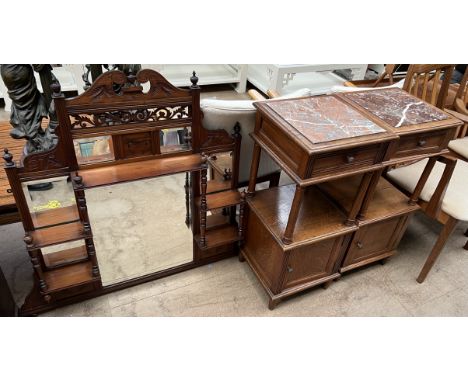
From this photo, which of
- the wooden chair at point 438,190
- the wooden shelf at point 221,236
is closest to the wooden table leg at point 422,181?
the wooden chair at point 438,190

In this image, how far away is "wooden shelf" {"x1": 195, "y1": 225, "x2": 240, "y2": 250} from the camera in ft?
5.80

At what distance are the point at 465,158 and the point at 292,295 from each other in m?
1.29

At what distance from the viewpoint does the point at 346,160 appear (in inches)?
49.9

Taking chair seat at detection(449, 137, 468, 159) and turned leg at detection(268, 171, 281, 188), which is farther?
chair seat at detection(449, 137, 468, 159)

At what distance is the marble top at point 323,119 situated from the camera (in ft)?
4.07

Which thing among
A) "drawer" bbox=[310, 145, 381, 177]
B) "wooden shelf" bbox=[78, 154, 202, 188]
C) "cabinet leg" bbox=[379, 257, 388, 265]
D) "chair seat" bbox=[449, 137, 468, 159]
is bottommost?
"cabinet leg" bbox=[379, 257, 388, 265]

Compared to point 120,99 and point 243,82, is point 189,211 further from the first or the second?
point 243,82

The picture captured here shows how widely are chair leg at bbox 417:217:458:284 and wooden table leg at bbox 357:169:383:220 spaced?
42 cm

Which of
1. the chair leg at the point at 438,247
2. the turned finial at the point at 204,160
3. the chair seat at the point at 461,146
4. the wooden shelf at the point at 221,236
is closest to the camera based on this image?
the turned finial at the point at 204,160

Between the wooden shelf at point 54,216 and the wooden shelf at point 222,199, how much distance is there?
0.53 m

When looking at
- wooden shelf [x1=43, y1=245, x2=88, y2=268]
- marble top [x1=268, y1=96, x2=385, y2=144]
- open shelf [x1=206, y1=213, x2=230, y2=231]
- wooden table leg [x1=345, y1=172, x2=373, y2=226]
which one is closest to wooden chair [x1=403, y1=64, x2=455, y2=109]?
marble top [x1=268, y1=96, x2=385, y2=144]

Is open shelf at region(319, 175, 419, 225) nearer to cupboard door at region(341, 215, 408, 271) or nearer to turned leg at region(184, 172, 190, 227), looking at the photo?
cupboard door at region(341, 215, 408, 271)

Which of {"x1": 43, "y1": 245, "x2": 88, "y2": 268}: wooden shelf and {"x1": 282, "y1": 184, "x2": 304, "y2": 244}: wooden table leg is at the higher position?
{"x1": 282, "y1": 184, "x2": 304, "y2": 244}: wooden table leg

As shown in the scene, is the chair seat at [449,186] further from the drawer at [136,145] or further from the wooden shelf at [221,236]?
the drawer at [136,145]
